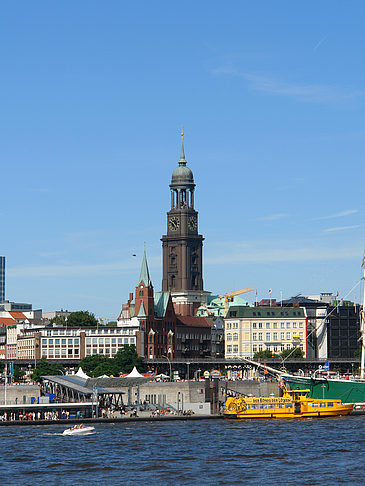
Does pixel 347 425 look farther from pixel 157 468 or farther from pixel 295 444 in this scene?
pixel 157 468

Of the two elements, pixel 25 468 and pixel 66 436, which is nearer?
pixel 25 468

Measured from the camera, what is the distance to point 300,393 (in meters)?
186

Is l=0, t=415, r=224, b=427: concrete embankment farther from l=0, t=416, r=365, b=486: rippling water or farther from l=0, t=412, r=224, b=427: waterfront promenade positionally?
l=0, t=416, r=365, b=486: rippling water

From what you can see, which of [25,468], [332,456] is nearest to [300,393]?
[332,456]

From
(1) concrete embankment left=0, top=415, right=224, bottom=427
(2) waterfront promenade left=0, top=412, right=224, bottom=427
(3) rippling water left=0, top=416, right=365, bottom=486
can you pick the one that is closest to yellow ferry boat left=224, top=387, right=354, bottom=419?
(2) waterfront promenade left=0, top=412, right=224, bottom=427

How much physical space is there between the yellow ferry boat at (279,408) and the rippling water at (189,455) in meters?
12.1

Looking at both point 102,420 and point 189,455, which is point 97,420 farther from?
point 189,455

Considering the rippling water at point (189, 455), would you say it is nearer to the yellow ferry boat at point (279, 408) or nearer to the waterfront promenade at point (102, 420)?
the waterfront promenade at point (102, 420)

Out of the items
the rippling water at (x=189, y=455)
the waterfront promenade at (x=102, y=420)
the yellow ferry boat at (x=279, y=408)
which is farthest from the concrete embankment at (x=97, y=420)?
the rippling water at (x=189, y=455)

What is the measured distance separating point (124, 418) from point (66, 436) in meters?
26.5

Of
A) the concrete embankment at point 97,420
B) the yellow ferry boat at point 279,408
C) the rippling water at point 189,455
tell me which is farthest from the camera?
the yellow ferry boat at point 279,408

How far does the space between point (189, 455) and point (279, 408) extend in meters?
55.5

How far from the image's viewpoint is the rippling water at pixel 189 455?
345 feet

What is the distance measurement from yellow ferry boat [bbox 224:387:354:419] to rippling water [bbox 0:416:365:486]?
1206cm
